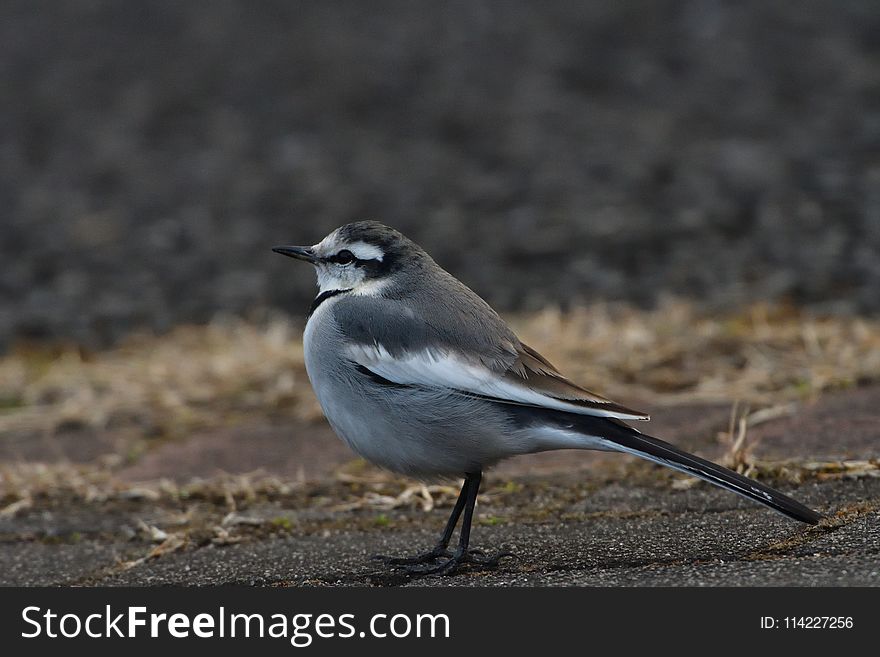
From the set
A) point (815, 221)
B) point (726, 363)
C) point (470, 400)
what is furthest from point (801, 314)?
point (470, 400)

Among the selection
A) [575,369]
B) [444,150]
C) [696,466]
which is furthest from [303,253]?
[444,150]

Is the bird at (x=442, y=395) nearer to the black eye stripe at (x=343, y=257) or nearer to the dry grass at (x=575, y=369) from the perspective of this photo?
the black eye stripe at (x=343, y=257)

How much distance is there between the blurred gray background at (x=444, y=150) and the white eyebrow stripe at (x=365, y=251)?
14.6 feet

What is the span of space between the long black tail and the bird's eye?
52.6 inches

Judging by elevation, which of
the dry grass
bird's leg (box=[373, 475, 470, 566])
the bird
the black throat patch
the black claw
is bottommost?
the black claw

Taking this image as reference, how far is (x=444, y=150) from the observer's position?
12.7m

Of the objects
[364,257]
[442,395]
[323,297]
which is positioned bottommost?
[442,395]

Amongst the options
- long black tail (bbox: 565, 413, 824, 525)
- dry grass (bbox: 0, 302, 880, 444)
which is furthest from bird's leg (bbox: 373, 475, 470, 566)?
dry grass (bbox: 0, 302, 880, 444)

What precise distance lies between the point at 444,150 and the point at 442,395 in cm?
849

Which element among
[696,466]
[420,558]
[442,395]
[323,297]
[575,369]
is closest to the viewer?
[696,466]

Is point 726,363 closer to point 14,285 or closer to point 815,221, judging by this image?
point 815,221

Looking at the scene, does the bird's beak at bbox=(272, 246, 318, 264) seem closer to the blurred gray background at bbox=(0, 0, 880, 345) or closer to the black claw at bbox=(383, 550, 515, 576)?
the black claw at bbox=(383, 550, 515, 576)

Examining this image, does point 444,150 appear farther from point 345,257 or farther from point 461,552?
point 461,552

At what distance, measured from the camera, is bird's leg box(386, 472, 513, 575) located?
4.49 meters
